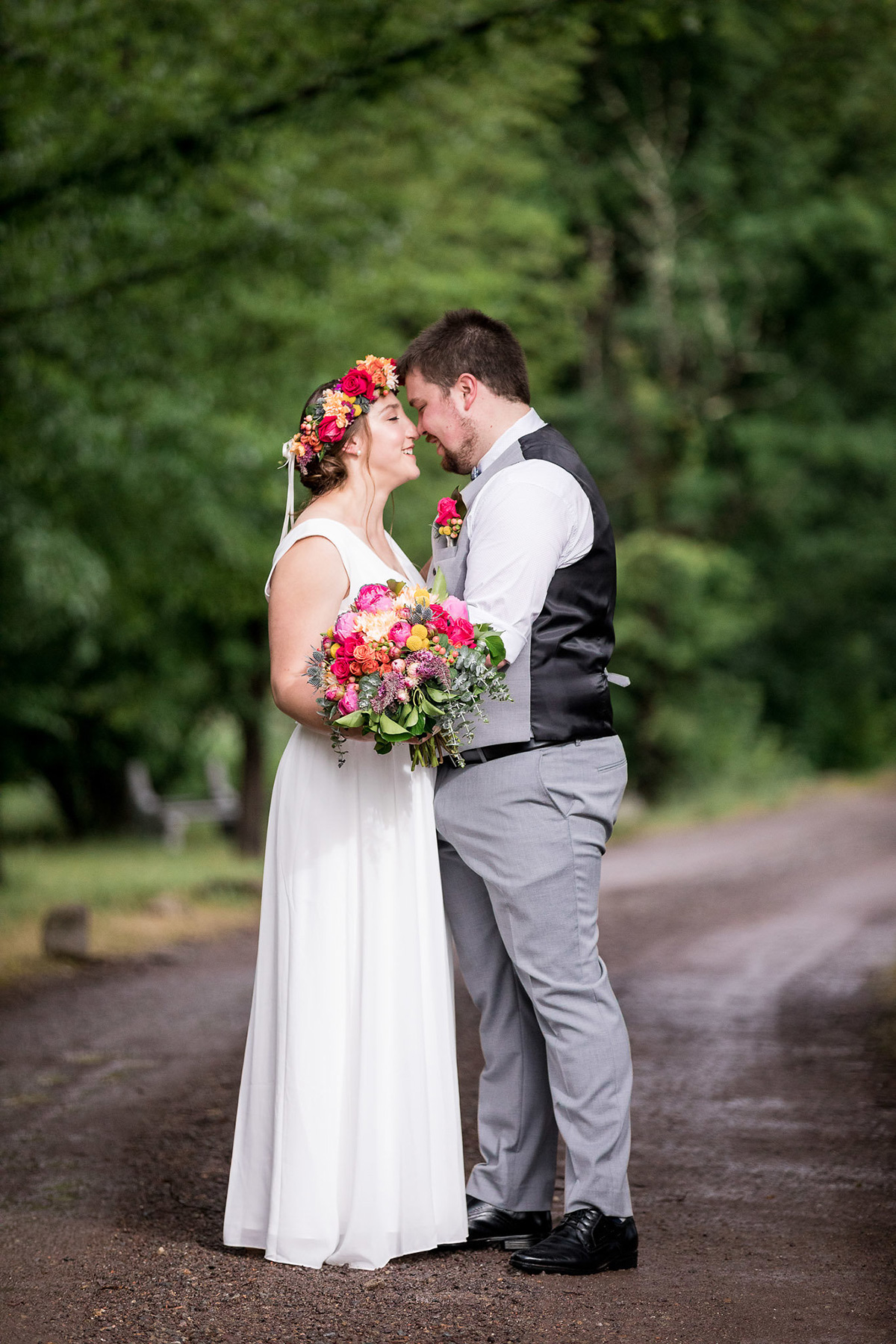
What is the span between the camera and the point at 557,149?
2467cm

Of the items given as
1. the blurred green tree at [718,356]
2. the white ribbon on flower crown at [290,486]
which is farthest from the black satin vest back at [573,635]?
the blurred green tree at [718,356]

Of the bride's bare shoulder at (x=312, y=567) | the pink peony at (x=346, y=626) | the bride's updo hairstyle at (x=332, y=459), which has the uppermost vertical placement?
the bride's updo hairstyle at (x=332, y=459)

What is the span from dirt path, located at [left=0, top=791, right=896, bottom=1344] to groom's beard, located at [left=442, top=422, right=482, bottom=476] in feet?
7.07

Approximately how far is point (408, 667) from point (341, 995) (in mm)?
975

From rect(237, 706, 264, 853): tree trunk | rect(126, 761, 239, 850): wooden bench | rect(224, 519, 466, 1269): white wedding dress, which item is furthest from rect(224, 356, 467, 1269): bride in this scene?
rect(126, 761, 239, 850): wooden bench

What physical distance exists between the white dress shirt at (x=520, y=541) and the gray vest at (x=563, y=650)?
49 mm

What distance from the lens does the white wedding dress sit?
380cm

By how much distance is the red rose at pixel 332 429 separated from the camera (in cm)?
411

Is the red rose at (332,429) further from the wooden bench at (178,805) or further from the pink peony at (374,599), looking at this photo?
the wooden bench at (178,805)

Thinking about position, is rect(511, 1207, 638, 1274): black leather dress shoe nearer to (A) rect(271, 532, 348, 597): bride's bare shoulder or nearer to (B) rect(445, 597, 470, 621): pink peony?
(B) rect(445, 597, 470, 621): pink peony

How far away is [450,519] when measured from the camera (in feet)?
14.2

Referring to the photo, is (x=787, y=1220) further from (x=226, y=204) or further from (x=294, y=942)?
(x=226, y=204)

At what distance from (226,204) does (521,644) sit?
297 inches

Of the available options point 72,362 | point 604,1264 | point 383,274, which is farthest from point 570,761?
point 383,274
